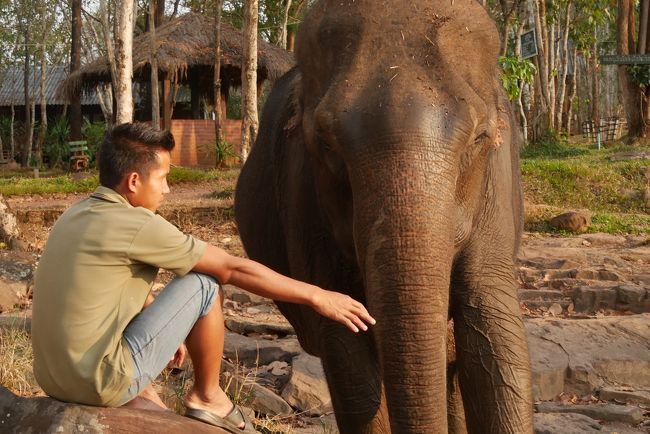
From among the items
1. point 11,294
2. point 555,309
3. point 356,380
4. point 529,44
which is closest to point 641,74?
point 529,44

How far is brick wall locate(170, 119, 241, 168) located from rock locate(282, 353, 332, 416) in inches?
748

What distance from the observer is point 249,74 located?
654 inches

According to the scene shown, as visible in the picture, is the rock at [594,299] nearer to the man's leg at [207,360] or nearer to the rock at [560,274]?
the rock at [560,274]

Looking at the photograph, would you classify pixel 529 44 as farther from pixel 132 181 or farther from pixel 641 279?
pixel 132 181

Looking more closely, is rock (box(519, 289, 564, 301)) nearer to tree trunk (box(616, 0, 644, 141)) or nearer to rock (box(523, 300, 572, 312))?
rock (box(523, 300, 572, 312))

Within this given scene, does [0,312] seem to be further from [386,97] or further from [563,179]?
[563,179]

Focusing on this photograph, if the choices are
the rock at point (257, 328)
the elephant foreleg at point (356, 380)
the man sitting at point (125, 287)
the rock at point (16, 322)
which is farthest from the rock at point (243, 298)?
the man sitting at point (125, 287)

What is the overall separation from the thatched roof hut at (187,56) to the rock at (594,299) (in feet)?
53.3

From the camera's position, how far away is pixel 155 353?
11.4ft

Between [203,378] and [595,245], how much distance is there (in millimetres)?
9538

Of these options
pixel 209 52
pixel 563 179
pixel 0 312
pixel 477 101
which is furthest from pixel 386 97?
pixel 209 52

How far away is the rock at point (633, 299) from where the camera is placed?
8320 mm

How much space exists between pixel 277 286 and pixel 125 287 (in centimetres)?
54

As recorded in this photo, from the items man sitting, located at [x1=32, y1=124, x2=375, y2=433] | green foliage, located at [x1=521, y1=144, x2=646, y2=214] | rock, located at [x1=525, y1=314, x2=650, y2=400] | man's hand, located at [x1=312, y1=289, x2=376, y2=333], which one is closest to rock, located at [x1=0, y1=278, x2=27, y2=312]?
rock, located at [x1=525, y1=314, x2=650, y2=400]
